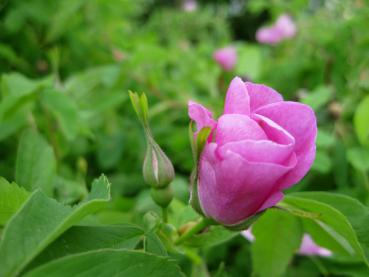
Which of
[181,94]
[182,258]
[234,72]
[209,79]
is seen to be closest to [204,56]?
[234,72]

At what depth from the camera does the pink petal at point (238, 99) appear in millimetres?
409

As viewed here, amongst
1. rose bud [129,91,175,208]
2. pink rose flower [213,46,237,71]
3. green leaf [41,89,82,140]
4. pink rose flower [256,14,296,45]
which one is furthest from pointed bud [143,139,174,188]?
pink rose flower [256,14,296,45]

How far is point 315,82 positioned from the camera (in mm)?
1414

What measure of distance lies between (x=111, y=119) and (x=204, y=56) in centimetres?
79

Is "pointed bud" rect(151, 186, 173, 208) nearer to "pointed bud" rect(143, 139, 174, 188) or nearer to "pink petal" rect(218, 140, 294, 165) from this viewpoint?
"pointed bud" rect(143, 139, 174, 188)

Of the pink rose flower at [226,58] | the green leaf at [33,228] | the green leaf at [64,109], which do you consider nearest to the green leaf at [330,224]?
the green leaf at [33,228]

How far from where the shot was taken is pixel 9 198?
1.34 feet

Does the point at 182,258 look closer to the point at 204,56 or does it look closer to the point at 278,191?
the point at 278,191

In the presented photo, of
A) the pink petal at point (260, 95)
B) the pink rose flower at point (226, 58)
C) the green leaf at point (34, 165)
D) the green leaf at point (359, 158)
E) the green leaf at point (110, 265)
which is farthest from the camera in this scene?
the pink rose flower at point (226, 58)

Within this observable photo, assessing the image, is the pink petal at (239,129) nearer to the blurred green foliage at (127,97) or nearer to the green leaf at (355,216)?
the green leaf at (355,216)

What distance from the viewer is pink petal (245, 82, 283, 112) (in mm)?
432

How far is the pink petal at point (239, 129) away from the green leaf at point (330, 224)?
0.12 metres

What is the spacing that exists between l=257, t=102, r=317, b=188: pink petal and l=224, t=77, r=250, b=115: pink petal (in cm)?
2

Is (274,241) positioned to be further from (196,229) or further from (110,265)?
(110,265)
